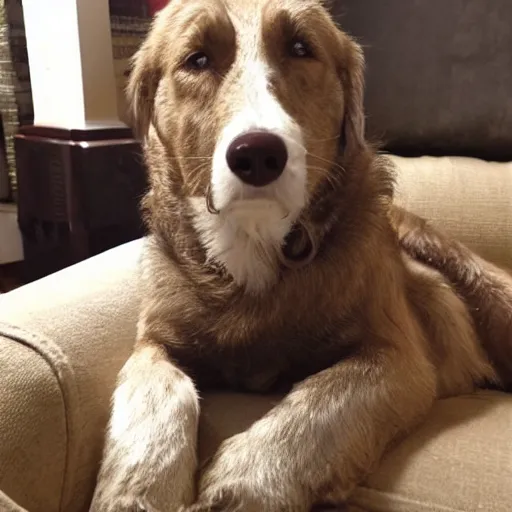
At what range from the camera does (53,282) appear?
1566 millimetres

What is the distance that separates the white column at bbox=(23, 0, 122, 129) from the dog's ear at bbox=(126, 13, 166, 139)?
2.56 ft

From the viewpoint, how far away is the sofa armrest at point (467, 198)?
222 cm

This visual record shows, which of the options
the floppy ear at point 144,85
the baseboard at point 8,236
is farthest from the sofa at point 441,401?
the baseboard at point 8,236

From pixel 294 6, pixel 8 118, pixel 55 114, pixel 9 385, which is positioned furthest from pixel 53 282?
pixel 8 118

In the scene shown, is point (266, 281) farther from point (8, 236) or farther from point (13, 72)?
point (8, 236)

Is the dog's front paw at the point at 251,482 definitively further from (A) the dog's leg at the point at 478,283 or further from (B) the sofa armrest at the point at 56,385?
(A) the dog's leg at the point at 478,283

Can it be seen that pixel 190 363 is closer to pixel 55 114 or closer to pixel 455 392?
pixel 455 392

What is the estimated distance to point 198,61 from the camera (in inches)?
57.8

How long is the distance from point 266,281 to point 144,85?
534 millimetres

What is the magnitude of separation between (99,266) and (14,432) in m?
0.59

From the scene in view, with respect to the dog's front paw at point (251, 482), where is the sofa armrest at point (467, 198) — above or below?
above

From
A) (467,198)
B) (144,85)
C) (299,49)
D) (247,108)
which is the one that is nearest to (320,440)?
(247,108)

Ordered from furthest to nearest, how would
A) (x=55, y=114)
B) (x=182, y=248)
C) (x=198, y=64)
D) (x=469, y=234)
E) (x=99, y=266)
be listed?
(x=55, y=114), (x=469, y=234), (x=99, y=266), (x=182, y=248), (x=198, y=64)

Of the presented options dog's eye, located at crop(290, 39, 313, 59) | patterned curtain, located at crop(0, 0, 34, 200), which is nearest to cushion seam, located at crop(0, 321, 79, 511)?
dog's eye, located at crop(290, 39, 313, 59)
